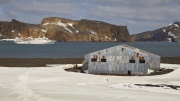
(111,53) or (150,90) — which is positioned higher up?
(111,53)

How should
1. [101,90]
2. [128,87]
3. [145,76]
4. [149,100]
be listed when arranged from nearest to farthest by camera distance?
[149,100], [101,90], [128,87], [145,76]

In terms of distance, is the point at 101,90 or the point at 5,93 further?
the point at 101,90

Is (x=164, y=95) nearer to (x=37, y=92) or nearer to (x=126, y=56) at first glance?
(x=37, y=92)

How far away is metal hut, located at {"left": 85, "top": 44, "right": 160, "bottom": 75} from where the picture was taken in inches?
981

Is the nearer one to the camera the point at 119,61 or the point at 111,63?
the point at 119,61

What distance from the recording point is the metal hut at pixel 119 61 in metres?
24.9

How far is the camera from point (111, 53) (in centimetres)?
2542

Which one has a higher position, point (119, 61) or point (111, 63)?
point (119, 61)

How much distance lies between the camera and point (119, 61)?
83.2 ft

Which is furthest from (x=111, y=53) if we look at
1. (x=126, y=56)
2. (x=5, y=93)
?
(x=5, y=93)

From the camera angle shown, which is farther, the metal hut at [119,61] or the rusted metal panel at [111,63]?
the rusted metal panel at [111,63]

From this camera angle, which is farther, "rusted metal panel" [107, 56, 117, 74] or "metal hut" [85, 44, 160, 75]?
"rusted metal panel" [107, 56, 117, 74]

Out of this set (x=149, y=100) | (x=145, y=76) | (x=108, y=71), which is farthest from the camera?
(x=108, y=71)

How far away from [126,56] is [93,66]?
3874mm
